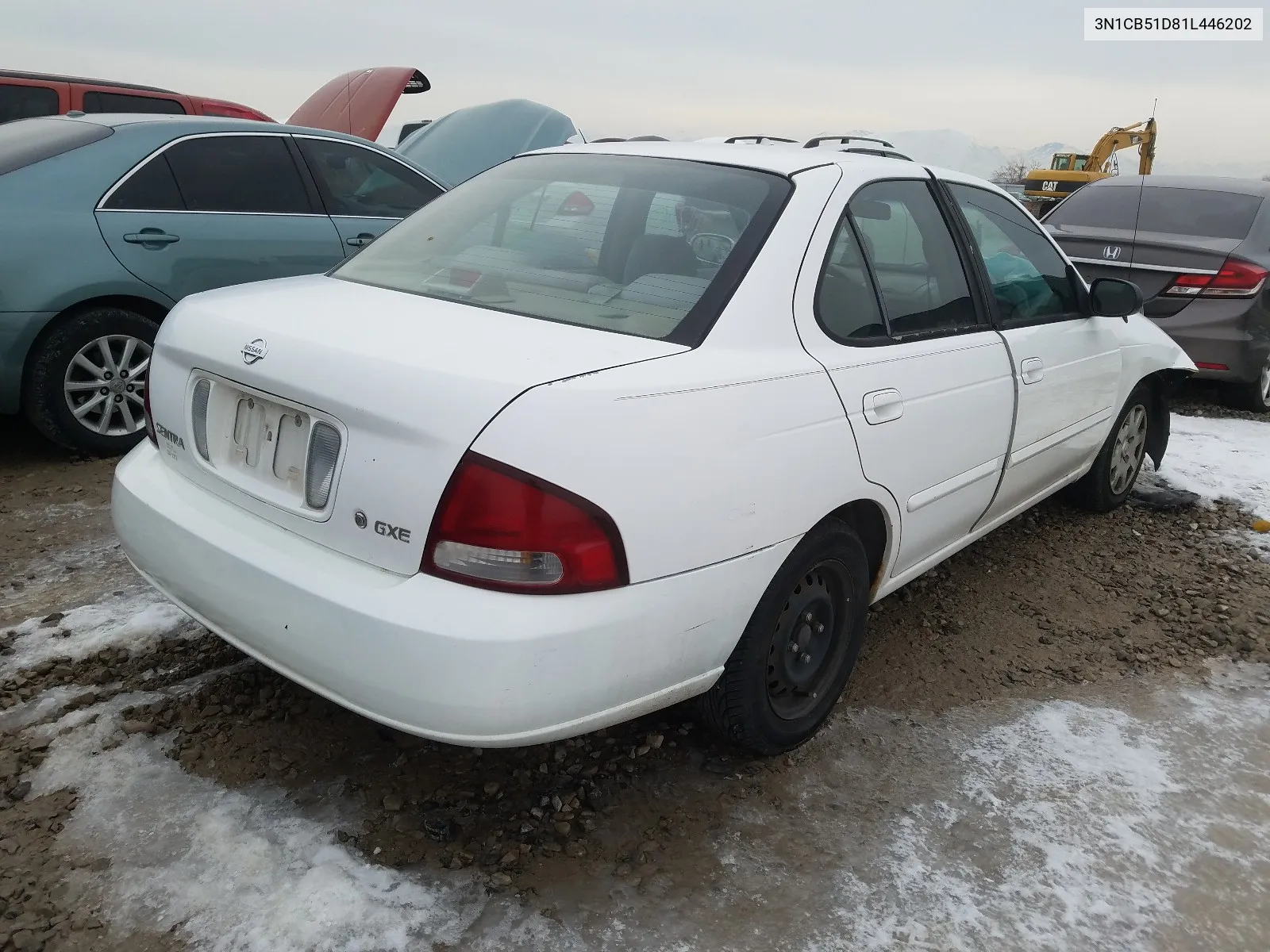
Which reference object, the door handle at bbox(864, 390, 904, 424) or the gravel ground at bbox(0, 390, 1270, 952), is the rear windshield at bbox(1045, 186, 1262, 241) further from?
the door handle at bbox(864, 390, 904, 424)

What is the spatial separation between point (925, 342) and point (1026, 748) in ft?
3.95

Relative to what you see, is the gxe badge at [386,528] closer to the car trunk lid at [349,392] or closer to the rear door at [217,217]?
the car trunk lid at [349,392]

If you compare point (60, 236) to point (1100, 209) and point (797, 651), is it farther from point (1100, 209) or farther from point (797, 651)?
point (1100, 209)

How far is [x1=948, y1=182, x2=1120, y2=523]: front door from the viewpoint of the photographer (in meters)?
3.31

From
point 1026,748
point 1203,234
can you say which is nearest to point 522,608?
point 1026,748

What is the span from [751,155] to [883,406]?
2.78 feet

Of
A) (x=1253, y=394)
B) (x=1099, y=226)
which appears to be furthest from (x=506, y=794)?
(x=1253, y=394)

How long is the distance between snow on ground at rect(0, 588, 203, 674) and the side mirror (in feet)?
11.1

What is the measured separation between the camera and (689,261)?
2445mm

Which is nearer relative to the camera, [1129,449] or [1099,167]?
[1129,449]

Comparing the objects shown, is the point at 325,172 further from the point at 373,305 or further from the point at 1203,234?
the point at 1203,234

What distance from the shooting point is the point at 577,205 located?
2.79 metres

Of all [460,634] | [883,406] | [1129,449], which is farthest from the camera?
[1129,449]

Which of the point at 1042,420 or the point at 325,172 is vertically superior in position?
the point at 325,172
